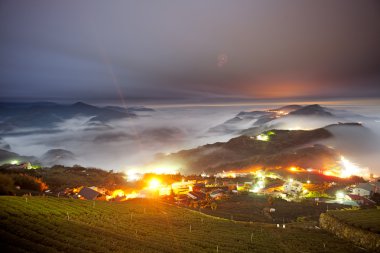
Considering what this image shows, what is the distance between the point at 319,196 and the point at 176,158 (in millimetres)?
100462

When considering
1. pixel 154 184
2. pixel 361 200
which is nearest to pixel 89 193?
pixel 154 184

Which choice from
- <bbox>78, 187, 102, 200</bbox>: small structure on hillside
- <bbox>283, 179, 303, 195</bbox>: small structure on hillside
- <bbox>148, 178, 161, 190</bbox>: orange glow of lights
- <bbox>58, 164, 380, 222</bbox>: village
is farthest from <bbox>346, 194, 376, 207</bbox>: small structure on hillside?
<bbox>78, 187, 102, 200</bbox>: small structure on hillside

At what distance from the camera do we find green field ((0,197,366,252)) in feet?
55.3

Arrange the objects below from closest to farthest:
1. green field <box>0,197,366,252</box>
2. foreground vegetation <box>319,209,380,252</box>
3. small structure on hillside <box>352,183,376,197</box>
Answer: green field <box>0,197,366,252</box>
foreground vegetation <box>319,209,380,252</box>
small structure on hillside <box>352,183,376,197</box>

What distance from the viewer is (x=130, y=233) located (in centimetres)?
2356

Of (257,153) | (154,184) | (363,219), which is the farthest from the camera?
(257,153)

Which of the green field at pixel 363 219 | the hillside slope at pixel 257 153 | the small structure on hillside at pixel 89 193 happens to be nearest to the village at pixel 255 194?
the small structure on hillside at pixel 89 193

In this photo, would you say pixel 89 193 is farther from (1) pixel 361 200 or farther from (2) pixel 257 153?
(2) pixel 257 153

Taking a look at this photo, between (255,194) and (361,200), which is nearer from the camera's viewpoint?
(361,200)

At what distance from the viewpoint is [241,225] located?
31.8 metres

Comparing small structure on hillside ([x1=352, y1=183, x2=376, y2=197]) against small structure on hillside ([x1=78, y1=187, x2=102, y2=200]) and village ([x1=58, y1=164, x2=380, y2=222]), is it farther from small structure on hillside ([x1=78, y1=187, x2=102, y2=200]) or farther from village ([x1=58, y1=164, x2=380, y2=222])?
small structure on hillside ([x1=78, y1=187, x2=102, y2=200])

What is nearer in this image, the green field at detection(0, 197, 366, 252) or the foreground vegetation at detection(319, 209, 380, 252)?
the green field at detection(0, 197, 366, 252)

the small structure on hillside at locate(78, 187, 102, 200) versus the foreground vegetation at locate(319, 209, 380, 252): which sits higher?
the foreground vegetation at locate(319, 209, 380, 252)

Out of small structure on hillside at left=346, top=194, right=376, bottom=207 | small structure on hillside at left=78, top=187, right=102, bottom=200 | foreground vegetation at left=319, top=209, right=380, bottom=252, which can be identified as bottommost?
small structure on hillside at left=346, top=194, right=376, bottom=207
